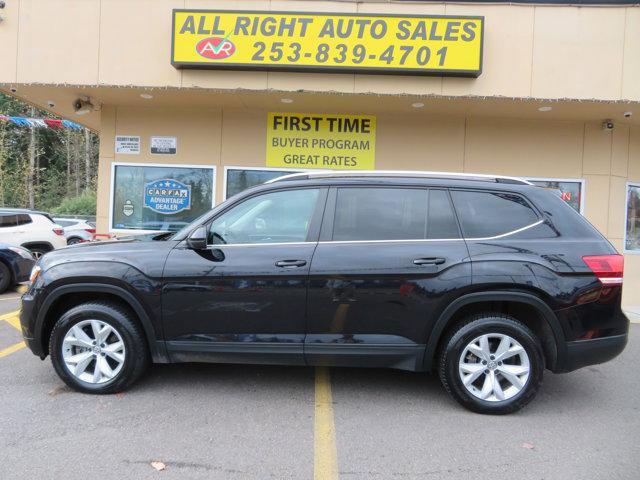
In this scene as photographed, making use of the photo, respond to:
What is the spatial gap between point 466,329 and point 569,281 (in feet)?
2.78

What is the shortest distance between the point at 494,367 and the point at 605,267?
44.2 inches

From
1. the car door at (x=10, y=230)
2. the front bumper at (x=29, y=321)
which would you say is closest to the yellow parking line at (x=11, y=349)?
the front bumper at (x=29, y=321)

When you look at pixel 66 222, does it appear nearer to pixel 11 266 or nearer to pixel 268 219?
pixel 11 266

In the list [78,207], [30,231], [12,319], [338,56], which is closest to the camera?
[12,319]

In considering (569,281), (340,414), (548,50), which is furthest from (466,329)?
(548,50)

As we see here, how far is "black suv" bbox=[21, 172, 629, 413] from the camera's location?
12.6ft

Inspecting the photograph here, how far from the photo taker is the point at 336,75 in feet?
25.6

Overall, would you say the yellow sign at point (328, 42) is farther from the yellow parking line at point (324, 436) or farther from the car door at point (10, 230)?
the car door at point (10, 230)

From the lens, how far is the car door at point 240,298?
3.89 m

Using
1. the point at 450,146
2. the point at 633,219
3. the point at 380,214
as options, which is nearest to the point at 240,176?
the point at 450,146

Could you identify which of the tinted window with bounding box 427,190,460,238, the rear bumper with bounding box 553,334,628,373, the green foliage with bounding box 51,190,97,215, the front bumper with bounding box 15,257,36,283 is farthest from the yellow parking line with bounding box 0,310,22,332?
the green foliage with bounding box 51,190,97,215

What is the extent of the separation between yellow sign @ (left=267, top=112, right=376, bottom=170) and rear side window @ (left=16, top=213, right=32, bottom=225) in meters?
6.21

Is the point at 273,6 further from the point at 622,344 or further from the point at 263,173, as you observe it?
the point at 622,344

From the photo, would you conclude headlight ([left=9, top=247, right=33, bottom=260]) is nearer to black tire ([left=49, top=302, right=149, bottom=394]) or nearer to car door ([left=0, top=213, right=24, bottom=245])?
car door ([left=0, top=213, right=24, bottom=245])
